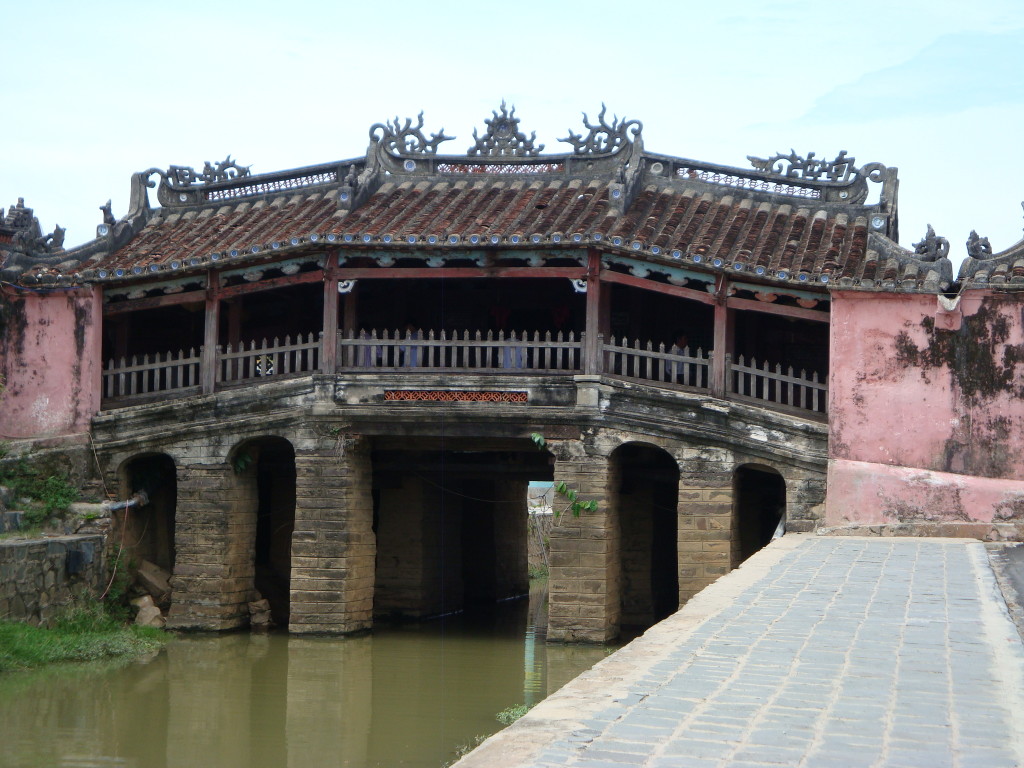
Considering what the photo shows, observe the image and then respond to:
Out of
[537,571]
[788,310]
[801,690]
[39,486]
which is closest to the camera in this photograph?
[801,690]

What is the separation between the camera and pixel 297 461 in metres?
16.4

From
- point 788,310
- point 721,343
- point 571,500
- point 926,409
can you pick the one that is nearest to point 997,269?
point 926,409

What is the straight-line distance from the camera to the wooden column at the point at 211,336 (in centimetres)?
1711

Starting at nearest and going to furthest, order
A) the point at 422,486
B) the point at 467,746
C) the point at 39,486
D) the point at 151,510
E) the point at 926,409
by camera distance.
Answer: the point at 467,746, the point at 926,409, the point at 39,486, the point at 151,510, the point at 422,486

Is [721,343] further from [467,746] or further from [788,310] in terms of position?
[467,746]

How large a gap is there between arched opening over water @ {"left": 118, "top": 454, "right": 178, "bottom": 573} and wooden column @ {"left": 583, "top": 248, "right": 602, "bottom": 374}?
6.61m

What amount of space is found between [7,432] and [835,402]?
37.2 feet

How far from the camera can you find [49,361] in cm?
1766

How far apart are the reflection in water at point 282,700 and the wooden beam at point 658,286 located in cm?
450

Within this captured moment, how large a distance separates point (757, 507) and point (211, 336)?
26.3 ft

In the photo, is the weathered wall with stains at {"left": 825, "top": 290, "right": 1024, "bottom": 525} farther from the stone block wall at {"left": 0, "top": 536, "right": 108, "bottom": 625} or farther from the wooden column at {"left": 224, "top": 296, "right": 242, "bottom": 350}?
the stone block wall at {"left": 0, "top": 536, "right": 108, "bottom": 625}

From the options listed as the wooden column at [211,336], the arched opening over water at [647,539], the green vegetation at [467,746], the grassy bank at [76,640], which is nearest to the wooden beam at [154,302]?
the wooden column at [211,336]

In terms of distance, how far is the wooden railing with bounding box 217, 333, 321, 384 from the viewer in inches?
648

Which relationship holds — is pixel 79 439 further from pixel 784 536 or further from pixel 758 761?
pixel 758 761
